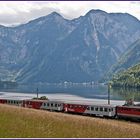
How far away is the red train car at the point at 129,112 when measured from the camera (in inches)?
2253

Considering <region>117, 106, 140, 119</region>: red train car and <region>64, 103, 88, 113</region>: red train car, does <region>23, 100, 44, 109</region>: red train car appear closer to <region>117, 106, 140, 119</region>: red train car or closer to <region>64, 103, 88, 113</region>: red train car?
<region>64, 103, 88, 113</region>: red train car

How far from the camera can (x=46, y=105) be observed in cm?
7494

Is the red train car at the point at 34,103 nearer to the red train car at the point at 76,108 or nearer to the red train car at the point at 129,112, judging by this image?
the red train car at the point at 76,108

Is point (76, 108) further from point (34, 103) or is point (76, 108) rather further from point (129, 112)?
point (34, 103)

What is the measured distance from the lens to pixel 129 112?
58.4 m

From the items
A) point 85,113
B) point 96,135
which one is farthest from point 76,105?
point 96,135

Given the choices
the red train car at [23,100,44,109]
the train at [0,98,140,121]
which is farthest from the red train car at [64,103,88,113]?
the red train car at [23,100,44,109]

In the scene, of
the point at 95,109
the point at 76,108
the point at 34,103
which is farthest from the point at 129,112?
the point at 34,103

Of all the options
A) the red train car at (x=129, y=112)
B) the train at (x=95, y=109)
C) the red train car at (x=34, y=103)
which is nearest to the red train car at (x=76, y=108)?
the train at (x=95, y=109)

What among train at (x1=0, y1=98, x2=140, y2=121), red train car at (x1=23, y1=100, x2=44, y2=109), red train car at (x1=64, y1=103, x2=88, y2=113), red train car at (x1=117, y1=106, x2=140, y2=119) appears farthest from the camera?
red train car at (x1=23, y1=100, x2=44, y2=109)

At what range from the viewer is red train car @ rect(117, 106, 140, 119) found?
57.2 m

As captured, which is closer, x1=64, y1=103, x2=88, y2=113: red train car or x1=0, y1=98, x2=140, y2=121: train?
x1=0, y1=98, x2=140, y2=121: train

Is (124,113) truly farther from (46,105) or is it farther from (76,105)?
(46,105)

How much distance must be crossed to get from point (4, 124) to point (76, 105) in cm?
4183
